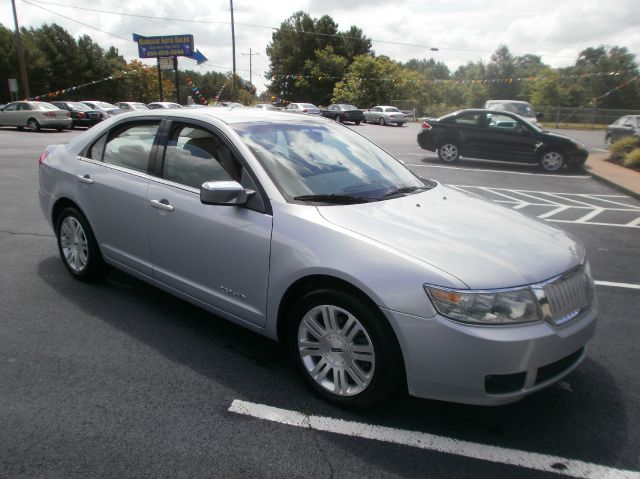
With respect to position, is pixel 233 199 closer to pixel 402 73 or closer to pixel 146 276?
pixel 146 276

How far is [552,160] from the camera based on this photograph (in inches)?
532

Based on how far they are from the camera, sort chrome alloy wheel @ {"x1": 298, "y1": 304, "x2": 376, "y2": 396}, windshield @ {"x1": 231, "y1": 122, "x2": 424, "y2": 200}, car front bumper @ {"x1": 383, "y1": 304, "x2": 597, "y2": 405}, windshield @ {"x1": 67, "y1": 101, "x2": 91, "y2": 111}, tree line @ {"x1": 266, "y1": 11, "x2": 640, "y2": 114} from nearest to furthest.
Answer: car front bumper @ {"x1": 383, "y1": 304, "x2": 597, "y2": 405} → chrome alloy wheel @ {"x1": 298, "y1": 304, "x2": 376, "y2": 396} → windshield @ {"x1": 231, "y1": 122, "x2": 424, "y2": 200} → windshield @ {"x1": 67, "y1": 101, "x2": 91, "y2": 111} → tree line @ {"x1": 266, "y1": 11, "x2": 640, "y2": 114}

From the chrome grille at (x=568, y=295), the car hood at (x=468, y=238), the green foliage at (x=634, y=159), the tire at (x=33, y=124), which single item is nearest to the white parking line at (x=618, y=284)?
the car hood at (x=468, y=238)

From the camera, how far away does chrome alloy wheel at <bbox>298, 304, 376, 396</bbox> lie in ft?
8.81

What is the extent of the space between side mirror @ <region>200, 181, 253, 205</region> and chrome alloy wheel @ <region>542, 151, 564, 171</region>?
12519 millimetres

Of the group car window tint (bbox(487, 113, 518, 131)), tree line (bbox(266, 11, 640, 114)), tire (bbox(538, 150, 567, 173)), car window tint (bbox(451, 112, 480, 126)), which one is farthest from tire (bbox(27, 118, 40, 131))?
tree line (bbox(266, 11, 640, 114))

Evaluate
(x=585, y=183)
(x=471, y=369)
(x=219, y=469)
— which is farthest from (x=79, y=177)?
(x=585, y=183)

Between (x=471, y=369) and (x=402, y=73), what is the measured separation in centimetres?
5440

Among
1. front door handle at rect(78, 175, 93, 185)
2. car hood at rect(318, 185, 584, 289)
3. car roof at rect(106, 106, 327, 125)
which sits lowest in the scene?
front door handle at rect(78, 175, 93, 185)

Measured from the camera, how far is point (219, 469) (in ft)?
7.75

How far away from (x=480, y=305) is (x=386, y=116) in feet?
118

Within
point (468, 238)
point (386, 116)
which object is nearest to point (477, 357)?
point (468, 238)

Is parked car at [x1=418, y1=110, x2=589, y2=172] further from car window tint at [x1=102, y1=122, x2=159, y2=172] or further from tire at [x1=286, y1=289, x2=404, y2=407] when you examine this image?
tire at [x1=286, y1=289, x2=404, y2=407]

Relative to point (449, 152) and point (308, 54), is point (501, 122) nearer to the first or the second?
point (449, 152)
